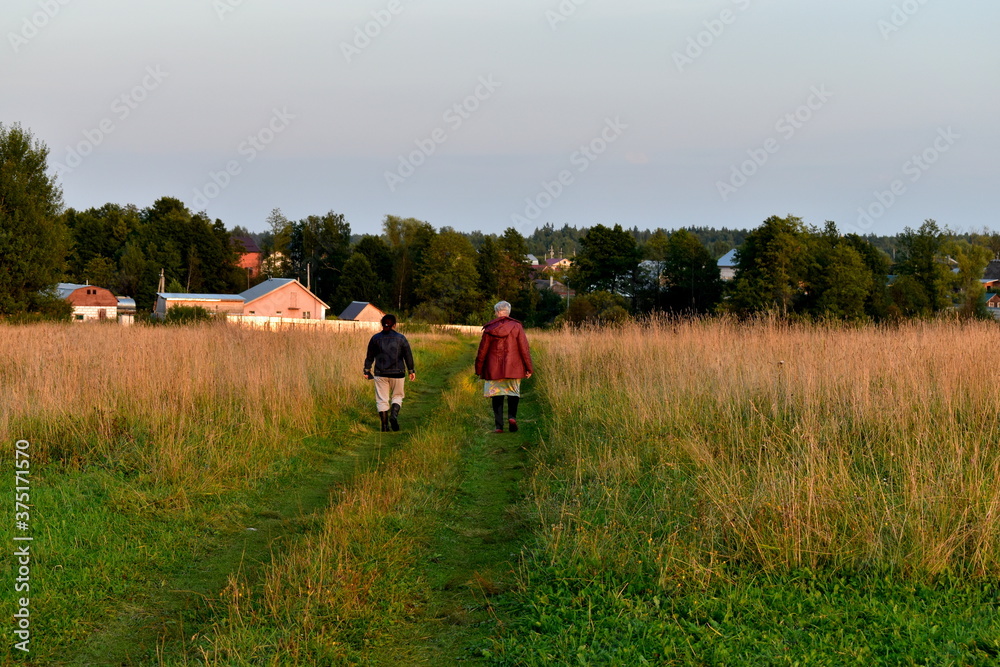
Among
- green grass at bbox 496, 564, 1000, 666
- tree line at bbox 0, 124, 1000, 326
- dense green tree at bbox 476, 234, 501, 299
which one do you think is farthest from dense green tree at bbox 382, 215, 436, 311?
green grass at bbox 496, 564, 1000, 666

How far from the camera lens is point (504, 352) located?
448 inches

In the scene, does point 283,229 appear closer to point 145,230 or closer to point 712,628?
point 145,230

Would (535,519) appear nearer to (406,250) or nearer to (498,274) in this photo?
(498,274)

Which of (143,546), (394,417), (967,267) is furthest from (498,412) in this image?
(967,267)

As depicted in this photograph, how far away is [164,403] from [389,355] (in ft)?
11.8

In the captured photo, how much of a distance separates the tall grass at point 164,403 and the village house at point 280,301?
53.3 meters

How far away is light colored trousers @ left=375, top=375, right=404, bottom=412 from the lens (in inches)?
465

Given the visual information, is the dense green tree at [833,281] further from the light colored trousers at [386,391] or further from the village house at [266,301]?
the light colored trousers at [386,391]

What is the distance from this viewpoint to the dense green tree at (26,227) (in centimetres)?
3728

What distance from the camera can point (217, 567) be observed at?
5.54 m

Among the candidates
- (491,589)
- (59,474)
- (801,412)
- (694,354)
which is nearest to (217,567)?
(491,589)

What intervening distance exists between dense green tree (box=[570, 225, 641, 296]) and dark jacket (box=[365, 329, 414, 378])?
61522mm

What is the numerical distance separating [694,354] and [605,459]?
213 inches

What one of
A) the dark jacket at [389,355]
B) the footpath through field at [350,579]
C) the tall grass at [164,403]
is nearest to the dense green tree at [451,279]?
the tall grass at [164,403]
